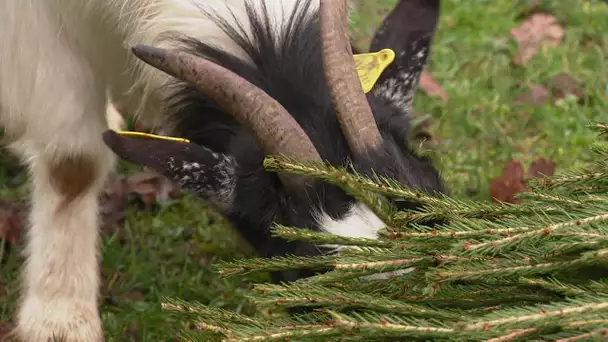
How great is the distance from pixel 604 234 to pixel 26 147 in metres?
2.49

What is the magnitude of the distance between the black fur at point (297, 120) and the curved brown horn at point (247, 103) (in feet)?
0.34

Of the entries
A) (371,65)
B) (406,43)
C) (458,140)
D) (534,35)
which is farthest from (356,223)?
(534,35)

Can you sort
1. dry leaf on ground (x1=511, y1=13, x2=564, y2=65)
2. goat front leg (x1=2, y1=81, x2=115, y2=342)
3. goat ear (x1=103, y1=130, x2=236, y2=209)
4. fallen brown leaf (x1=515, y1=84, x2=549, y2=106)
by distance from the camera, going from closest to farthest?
goat ear (x1=103, y1=130, x2=236, y2=209) → goat front leg (x1=2, y1=81, x2=115, y2=342) → fallen brown leaf (x1=515, y1=84, x2=549, y2=106) → dry leaf on ground (x1=511, y1=13, x2=564, y2=65)

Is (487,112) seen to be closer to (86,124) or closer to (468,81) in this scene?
(468,81)

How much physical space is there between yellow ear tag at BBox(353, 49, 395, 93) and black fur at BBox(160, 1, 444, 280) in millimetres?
49

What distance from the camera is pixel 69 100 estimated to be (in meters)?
3.43

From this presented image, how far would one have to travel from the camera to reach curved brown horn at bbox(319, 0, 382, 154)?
2631 mm

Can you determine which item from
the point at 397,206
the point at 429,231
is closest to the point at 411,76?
the point at 397,206

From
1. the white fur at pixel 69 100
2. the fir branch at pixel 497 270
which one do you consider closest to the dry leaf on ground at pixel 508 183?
the white fur at pixel 69 100

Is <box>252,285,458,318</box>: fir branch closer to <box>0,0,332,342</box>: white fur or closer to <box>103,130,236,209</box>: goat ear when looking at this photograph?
<box>103,130,236,209</box>: goat ear

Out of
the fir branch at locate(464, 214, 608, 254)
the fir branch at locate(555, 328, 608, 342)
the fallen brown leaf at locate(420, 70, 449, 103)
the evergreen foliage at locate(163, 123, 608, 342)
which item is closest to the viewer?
the fir branch at locate(555, 328, 608, 342)

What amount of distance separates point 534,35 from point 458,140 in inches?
52.3

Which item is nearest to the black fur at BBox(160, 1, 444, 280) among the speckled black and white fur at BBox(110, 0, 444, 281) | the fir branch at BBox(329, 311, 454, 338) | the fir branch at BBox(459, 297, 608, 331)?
the speckled black and white fur at BBox(110, 0, 444, 281)

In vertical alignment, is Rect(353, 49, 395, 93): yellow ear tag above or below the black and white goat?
above
